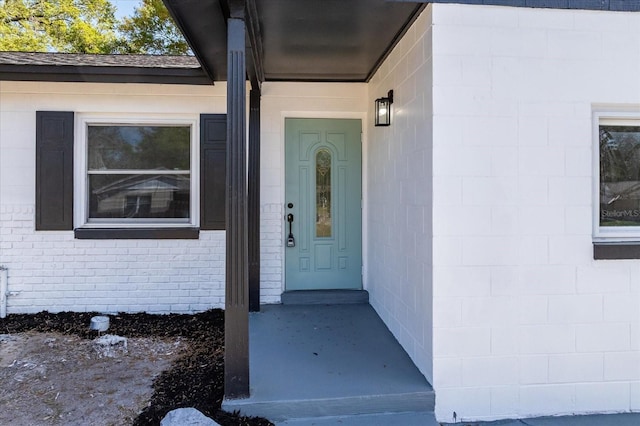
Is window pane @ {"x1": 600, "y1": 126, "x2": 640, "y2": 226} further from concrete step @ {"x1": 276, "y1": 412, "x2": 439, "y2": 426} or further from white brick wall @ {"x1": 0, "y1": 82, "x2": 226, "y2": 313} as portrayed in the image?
white brick wall @ {"x1": 0, "y1": 82, "x2": 226, "y2": 313}

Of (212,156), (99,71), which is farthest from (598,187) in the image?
(99,71)

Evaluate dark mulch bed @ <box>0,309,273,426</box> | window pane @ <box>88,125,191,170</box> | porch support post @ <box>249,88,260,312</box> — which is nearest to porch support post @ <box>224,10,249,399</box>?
dark mulch bed @ <box>0,309,273,426</box>

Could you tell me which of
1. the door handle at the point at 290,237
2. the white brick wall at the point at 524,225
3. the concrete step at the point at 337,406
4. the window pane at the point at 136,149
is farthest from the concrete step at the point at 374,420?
the window pane at the point at 136,149

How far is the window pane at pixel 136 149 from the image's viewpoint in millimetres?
4629

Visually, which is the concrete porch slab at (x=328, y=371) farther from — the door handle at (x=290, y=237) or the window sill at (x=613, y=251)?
the window sill at (x=613, y=251)

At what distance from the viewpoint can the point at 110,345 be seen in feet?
12.3

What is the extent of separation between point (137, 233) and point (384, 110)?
9.82 feet

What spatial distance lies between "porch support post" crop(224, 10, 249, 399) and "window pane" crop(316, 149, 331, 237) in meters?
2.25

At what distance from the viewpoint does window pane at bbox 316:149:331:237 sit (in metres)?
4.74

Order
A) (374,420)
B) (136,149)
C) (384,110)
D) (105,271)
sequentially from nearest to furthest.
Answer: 1. (374,420)
2. (384,110)
3. (105,271)
4. (136,149)

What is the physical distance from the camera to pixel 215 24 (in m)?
3.04

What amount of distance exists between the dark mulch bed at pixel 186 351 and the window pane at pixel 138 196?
3.78 feet

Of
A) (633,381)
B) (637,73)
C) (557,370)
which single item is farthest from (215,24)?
(633,381)

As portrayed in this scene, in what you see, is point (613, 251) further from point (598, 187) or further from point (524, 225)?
point (524, 225)
